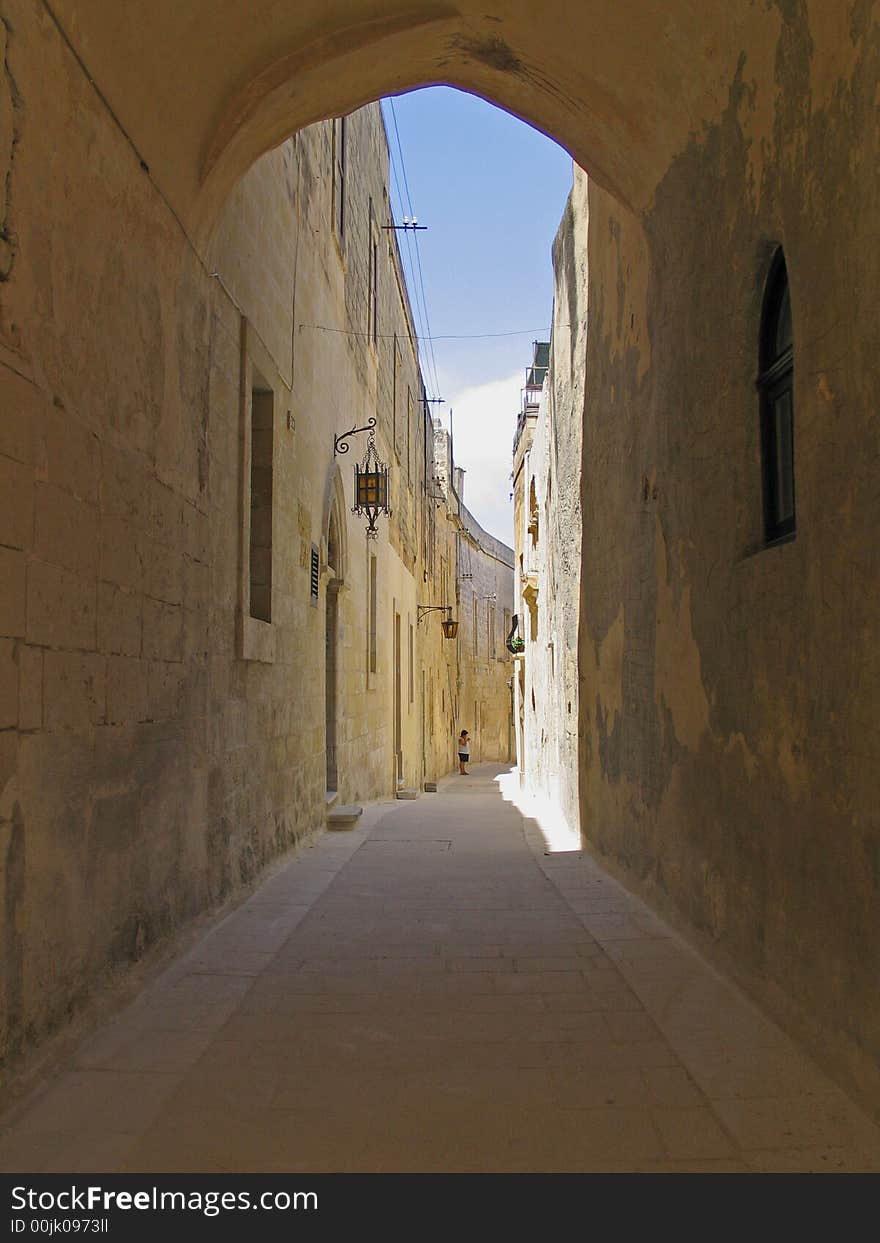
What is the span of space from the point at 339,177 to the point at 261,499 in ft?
18.2

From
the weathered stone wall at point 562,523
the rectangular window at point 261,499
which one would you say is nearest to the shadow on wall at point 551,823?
the weathered stone wall at point 562,523

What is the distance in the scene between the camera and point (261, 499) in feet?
22.8

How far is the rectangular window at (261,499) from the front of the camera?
6789 mm

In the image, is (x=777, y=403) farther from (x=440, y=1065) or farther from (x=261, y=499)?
(x=261, y=499)

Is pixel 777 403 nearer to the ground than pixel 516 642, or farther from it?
farther from it

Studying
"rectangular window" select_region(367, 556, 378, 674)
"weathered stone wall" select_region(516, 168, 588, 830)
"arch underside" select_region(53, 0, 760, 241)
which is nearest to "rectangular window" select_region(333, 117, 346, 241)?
"weathered stone wall" select_region(516, 168, 588, 830)

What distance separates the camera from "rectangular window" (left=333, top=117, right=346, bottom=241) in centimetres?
1048

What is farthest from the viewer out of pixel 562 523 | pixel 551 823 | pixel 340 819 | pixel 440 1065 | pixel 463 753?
pixel 463 753

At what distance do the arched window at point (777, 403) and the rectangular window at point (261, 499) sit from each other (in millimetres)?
3852

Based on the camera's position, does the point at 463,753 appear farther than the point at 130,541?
Yes

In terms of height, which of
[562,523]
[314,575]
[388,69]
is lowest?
[314,575]

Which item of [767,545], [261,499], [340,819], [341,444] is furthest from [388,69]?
[340,819]

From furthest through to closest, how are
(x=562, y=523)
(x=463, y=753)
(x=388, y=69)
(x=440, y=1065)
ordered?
1. (x=463, y=753)
2. (x=562, y=523)
3. (x=388, y=69)
4. (x=440, y=1065)

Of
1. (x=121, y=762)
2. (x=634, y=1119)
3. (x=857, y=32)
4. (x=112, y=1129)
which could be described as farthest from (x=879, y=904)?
(x=121, y=762)
